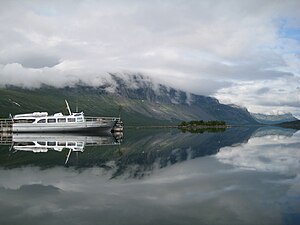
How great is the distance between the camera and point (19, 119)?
12506cm

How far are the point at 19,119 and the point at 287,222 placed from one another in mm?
123617

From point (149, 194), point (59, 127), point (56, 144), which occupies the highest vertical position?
point (59, 127)

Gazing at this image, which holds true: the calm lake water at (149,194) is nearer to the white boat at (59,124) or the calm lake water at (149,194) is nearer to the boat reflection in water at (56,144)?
the boat reflection in water at (56,144)

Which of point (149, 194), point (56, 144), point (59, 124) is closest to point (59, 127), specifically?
point (59, 124)

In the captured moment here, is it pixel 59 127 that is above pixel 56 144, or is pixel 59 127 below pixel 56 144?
above

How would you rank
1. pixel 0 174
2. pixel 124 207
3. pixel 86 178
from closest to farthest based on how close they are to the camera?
pixel 124 207 < pixel 86 178 < pixel 0 174

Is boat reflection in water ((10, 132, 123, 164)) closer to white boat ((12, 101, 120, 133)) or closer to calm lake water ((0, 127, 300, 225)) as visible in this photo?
calm lake water ((0, 127, 300, 225))

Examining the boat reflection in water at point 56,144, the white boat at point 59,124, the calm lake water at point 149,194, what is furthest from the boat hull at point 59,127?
the calm lake water at point 149,194

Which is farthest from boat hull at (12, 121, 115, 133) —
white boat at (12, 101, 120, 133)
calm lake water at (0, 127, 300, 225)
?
calm lake water at (0, 127, 300, 225)

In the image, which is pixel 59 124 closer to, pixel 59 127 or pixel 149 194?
pixel 59 127

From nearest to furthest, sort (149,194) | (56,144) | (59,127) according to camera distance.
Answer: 1. (149,194)
2. (56,144)
3. (59,127)

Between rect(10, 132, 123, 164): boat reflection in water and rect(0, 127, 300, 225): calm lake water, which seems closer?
rect(0, 127, 300, 225): calm lake water

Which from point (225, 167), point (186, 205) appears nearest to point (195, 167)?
point (225, 167)

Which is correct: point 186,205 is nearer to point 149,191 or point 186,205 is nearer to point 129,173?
point 149,191
